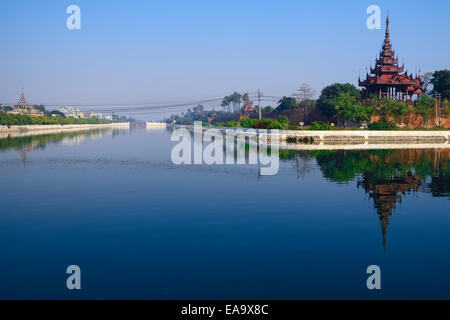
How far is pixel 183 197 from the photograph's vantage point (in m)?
18.7

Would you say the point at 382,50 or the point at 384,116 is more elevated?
the point at 382,50

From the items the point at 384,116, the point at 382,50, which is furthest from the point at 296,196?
the point at 382,50

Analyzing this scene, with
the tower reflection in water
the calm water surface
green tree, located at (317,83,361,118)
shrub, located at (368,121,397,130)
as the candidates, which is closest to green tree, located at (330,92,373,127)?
shrub, located at (368,121,397,130)

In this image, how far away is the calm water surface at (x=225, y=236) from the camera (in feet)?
29.5

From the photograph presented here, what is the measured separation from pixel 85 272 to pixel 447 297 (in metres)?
7.16

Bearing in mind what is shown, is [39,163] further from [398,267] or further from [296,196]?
[398,267]

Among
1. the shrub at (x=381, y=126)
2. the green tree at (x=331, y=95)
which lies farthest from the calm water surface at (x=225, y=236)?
the green tree at (x=331, y=95)

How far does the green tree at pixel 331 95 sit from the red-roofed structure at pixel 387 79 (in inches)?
132

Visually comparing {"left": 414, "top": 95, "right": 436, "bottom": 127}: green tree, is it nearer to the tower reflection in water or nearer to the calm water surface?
the tower reflection in water

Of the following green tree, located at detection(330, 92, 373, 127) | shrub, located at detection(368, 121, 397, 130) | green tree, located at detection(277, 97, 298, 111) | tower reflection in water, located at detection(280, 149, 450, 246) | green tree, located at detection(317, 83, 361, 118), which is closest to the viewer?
tower reflection in water, located at detection(280, 149, 450, 246)

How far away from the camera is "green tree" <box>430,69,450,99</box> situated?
A: 281 feet

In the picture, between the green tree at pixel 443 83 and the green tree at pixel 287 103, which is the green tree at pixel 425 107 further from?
the green tree at pixel 287 103

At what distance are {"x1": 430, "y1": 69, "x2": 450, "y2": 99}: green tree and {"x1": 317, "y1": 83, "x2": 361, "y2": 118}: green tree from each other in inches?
580
